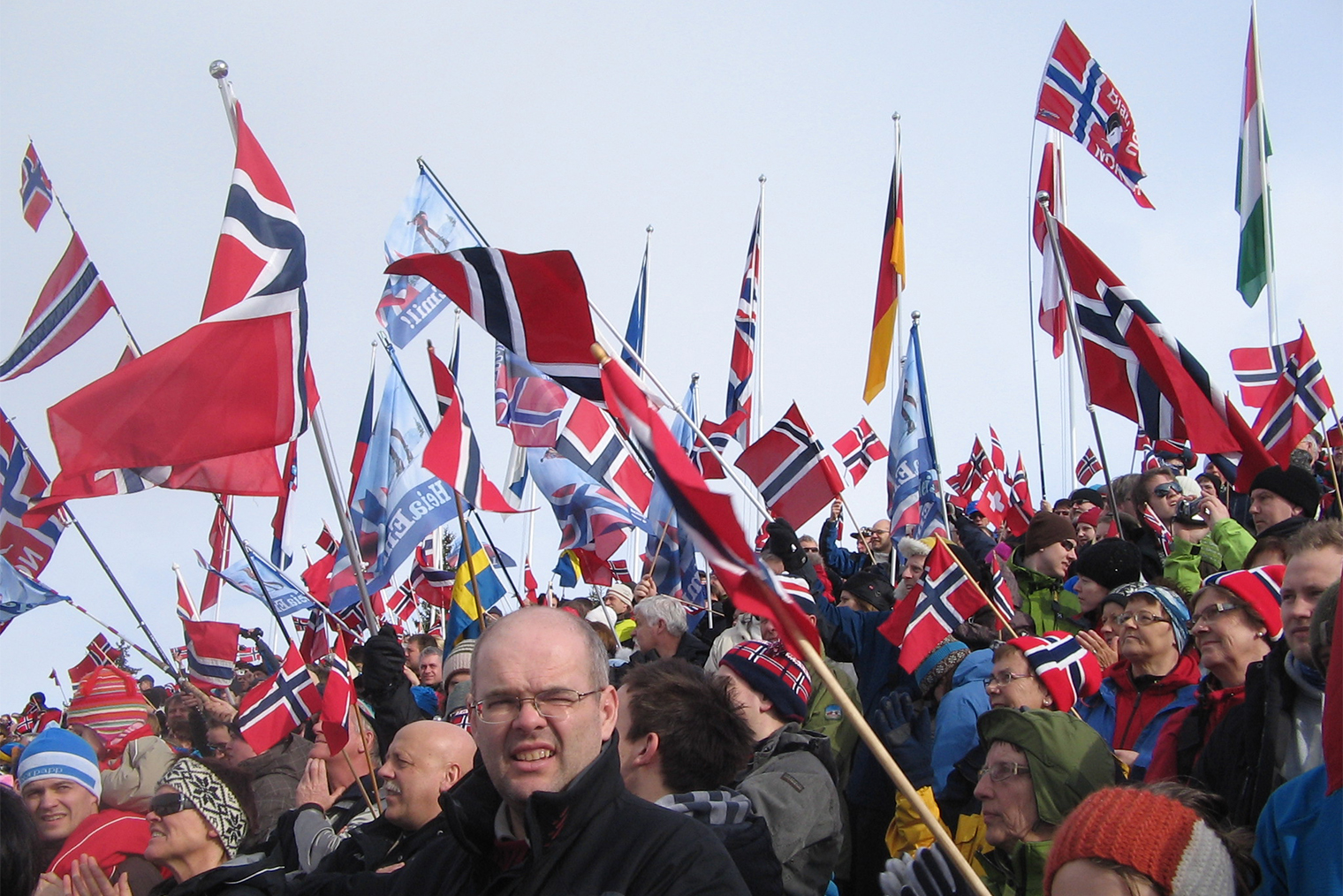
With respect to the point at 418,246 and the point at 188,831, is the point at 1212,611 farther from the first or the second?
the point at 418,246

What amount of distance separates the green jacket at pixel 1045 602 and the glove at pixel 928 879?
500 cm

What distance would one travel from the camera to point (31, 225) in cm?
965

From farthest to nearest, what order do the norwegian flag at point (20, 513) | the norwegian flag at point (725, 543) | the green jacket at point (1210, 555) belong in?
1. the norwegian flag at point (20, 513)
2. the green jacket at point (1210, 555)
3. the norwegian flag at point (725, 543)

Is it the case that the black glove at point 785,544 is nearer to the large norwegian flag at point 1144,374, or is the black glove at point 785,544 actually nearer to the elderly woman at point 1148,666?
the large norwegian flag at point 1144,374

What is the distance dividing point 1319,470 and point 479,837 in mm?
10855

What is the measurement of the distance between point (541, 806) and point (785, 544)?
5.54 metres

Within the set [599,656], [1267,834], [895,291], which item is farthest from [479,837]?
[895,291]

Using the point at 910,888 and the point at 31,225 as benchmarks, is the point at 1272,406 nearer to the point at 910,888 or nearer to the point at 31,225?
the point at 910,888

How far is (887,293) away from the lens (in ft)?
38.8

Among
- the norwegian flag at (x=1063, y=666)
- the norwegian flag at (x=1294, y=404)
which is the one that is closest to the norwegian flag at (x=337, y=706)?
the norwegian flag at (x=1063, y=666)

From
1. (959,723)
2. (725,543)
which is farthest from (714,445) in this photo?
(725,543)

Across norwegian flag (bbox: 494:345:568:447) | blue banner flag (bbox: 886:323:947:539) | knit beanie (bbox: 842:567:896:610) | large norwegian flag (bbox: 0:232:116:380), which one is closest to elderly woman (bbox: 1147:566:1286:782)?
knit beanie (bbox: 842:567:896:610)

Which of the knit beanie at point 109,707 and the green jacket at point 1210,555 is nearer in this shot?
the green jacket at point 1210,555

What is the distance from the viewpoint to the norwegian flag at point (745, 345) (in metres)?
14.2
